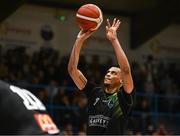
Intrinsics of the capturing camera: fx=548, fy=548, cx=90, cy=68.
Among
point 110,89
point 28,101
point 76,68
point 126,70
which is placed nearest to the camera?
point 28,101

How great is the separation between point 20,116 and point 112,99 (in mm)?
2866

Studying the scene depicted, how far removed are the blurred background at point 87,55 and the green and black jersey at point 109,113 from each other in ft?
19.1

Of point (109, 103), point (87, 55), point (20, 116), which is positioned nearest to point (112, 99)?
point (109, 103)

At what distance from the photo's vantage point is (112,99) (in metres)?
5.70

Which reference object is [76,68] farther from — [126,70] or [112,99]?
[126,70]

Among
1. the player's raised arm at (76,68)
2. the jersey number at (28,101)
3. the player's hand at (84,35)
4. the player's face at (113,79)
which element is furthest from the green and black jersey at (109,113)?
→ the jersey number at (28,101)

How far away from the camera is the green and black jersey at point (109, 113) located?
5.55 meters

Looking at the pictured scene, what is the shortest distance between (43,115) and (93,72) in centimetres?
1175

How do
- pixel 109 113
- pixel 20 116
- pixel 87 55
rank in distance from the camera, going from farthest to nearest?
pixel 87 55, pixel 109 113, pixel 20 116

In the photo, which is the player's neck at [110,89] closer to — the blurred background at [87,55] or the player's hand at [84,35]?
the player's hand at [84,35]

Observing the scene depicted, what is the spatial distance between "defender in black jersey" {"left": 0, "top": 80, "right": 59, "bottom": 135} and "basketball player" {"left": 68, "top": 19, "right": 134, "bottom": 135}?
2.56 meters

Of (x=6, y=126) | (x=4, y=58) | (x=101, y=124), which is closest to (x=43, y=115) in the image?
(x=6, y=126)

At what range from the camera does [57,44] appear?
16.3m

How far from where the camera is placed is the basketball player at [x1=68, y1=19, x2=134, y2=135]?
5.52m
